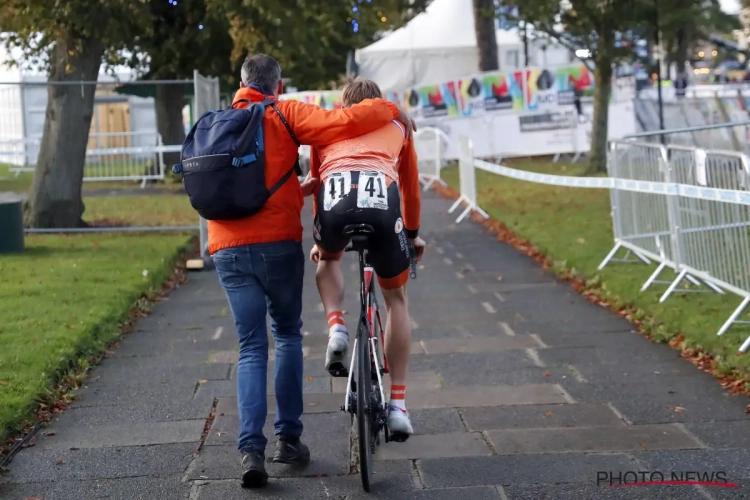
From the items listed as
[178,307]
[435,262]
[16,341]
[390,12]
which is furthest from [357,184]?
[390,12]

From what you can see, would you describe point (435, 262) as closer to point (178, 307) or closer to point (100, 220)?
point (178, 307)

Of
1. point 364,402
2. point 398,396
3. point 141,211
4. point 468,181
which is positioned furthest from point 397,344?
point 141,211

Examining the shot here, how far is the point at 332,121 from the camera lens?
15.1 ft

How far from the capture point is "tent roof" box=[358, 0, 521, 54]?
99.4ft

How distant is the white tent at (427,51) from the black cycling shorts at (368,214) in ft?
81.9

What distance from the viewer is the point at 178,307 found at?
380 inches

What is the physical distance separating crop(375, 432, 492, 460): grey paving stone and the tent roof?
25472 millimetres

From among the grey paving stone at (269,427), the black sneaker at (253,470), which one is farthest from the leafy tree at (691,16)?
the black sneaker at (253,470)

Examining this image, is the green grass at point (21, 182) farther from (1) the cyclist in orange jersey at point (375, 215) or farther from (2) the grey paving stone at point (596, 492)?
(2) the grey paving stone at point (596, 492)

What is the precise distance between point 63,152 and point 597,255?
7633mm

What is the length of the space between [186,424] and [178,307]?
390cm

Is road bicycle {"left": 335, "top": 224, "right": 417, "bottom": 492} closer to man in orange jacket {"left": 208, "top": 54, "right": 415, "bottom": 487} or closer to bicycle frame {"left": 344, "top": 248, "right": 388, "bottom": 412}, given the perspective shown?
bicycle frame {"left": 344, "top": 248, "right": 388, "bottom": 412}

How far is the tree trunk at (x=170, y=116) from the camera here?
1893cm

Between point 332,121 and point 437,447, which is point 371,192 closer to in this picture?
point 332,121
